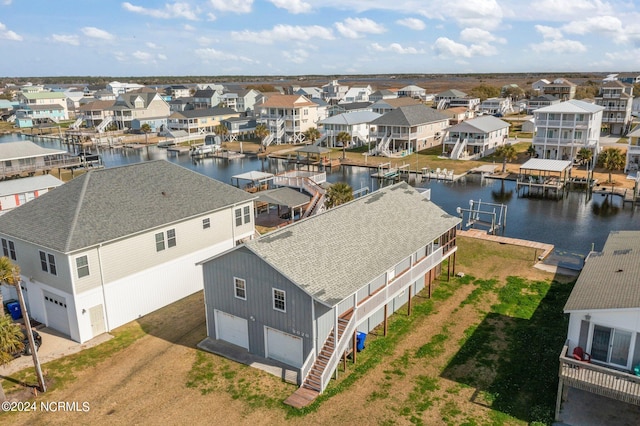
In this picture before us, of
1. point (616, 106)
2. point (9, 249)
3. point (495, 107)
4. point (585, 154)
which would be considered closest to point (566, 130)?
point (585, 154)

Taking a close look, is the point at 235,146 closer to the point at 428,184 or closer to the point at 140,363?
the point at 428,184

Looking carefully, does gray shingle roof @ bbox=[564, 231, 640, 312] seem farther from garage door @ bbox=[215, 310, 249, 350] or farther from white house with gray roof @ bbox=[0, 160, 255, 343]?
white house with gray roof @ bbox=[0, 160, 255, 343]

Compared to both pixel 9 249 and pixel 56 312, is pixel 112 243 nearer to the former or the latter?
pixel 56 312

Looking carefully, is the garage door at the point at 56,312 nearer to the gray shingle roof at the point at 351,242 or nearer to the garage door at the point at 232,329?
the garage door at the point at 232,329

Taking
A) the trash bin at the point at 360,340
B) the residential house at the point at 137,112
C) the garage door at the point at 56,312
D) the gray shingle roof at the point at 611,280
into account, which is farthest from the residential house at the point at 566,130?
the residential house at the point at 137,112

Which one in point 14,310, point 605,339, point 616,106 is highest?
point 616,106

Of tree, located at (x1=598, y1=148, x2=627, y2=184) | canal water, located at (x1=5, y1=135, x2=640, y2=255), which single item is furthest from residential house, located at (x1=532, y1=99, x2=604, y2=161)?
canal water, located at (x1=5, y1=135, x2=640, y2=255)

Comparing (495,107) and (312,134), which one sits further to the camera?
(495,107)
